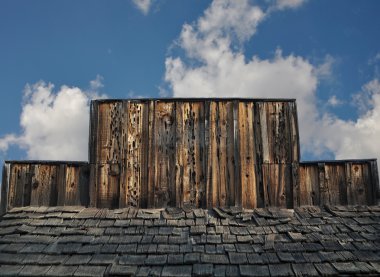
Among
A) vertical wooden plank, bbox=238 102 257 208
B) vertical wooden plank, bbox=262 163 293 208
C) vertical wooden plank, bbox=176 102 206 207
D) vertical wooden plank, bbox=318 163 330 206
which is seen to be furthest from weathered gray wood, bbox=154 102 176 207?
vertical wooden plank, bbox=318 163 330 206

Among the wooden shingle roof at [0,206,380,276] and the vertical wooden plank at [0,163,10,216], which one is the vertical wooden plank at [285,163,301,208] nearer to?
the wooden shingle roof at [0,206,380,276]

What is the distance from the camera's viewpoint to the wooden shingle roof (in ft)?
20.3

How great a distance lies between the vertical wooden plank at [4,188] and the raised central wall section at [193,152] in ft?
4.87

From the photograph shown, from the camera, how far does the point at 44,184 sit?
8.21m

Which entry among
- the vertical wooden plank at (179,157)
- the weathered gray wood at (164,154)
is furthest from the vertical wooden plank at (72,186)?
the vertical wooden plank at (179,157)

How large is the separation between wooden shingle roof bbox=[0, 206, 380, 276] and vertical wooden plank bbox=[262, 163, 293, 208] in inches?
8.2

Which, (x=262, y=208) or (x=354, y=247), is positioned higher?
(x=262, y=208)

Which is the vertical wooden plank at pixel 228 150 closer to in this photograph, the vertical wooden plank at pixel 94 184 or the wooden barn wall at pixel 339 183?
the wooden barn wall at pixel 339 183

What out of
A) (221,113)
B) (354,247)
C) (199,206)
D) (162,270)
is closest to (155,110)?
(221,113)

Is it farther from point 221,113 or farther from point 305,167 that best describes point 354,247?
point 221,113

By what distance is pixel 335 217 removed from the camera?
24.9 ft

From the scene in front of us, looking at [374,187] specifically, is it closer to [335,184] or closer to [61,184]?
[335,184]

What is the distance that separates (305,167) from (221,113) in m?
1.73

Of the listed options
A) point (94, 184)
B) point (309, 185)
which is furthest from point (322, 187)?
point (94, 184)
